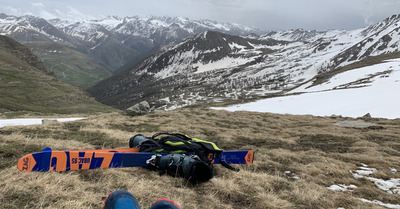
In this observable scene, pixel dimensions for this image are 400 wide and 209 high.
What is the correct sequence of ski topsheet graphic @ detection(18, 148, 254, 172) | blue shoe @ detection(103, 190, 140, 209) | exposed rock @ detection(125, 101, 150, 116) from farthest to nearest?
exposed rock @ detection(125, 101, 150, 116)
ski topsheet graphic @ detection(18, 148, 254, 172)
blue shoe @ detection(103, 190, 140, 209)

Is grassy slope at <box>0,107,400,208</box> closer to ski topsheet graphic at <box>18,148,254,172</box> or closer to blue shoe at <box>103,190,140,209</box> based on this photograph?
ski topsheet graphic at <box>18,148,254,172</box>

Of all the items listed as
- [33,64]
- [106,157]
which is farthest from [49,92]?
[106,157]

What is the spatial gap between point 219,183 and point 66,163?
3.56m

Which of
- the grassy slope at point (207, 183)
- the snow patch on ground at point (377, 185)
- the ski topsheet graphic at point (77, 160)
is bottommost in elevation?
the snow patch on ground at point (377, 185)

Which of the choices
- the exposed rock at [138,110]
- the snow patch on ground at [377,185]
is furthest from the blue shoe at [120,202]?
the exposed rock at [138,110]

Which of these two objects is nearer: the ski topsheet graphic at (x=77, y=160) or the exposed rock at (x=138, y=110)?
the ski topsheet graphic at (x=77, y=160)

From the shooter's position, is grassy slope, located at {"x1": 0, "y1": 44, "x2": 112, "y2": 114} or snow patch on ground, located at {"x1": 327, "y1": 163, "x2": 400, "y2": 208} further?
grassy slope, located at {"x1": 0, "y1": 44, "x2": 112, "y2": 114}

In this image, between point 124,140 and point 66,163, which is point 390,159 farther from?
point 66,163

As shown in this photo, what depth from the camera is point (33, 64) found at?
13662 cm

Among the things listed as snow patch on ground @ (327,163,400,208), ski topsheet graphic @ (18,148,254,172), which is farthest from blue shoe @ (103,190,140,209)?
snow patch on ground @ (327,163,400,208)

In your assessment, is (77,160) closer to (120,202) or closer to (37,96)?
(120,202)

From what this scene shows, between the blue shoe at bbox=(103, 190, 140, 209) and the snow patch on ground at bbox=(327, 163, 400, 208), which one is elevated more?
the blue shoe at bbox=(103, 190, 140, 209)

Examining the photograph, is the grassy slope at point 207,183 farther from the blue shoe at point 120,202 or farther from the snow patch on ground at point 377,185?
the blue shoe at point 120,202

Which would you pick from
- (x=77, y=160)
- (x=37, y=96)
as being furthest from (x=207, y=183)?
(x=37, y=96)
